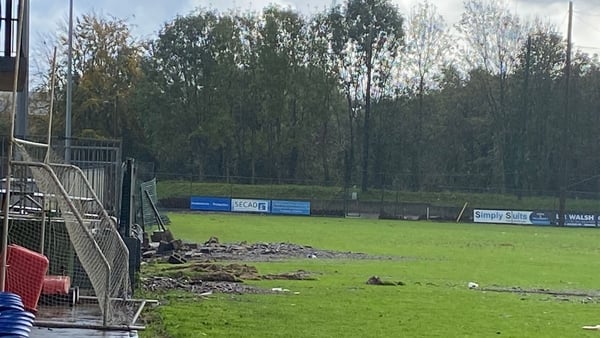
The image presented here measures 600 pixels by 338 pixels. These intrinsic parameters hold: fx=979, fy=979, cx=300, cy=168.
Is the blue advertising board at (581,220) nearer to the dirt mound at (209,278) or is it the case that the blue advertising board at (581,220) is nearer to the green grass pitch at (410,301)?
the green grass pitch at (410,301)

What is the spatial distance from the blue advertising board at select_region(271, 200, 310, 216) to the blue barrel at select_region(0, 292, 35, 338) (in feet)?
201

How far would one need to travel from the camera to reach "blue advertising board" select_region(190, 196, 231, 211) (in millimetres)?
69188

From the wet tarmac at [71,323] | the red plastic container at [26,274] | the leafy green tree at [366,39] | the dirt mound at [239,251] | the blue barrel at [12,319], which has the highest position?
the leafy green tree at [366,39]

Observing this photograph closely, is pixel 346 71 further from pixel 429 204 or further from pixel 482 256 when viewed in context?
pixel 482 256

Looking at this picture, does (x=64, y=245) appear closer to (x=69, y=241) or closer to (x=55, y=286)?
(x=69, y=241)

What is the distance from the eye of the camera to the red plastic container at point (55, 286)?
14.6m

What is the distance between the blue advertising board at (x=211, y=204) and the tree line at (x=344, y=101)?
13.6 metres

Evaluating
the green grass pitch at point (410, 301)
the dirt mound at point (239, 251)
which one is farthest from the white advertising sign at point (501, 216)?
the dirt mound at point (239, 251)

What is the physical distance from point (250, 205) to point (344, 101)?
2442 cm

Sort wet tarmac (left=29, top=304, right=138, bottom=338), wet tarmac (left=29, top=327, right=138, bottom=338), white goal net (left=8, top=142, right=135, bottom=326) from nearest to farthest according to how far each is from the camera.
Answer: wet tarmac (left=29, top=327, right=138, bottom=338) < wet tarmac (left=29, top=304, right=138, bottom=338) < white goal net (left=8, top=142, right=135, bottom=326)

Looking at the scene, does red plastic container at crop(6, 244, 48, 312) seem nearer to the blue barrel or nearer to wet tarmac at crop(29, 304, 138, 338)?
wet tarmac at crop(29, 304, 138, 338)

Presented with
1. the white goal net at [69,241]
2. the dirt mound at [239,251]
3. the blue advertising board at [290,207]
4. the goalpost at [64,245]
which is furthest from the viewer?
the blue advertising board at [290,207]

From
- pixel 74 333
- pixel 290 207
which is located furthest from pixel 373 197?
pixel 74 333

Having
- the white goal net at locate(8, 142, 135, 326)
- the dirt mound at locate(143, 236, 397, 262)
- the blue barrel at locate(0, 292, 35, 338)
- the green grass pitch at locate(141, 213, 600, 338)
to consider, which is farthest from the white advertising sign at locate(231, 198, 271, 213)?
the blue barrel at locate(0, 292, 35, 338)
